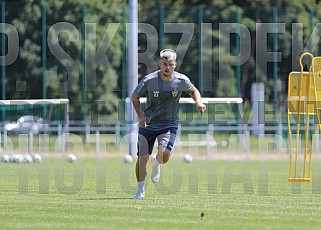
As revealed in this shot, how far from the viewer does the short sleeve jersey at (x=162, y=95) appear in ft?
45.0

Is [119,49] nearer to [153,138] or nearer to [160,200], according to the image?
[153,138]

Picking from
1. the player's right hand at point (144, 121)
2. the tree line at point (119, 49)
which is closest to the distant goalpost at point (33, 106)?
the tree line at point (119, 49)

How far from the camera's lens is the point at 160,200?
44.7 feet

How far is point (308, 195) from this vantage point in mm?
14953

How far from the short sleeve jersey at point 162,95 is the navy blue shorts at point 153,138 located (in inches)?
3.0

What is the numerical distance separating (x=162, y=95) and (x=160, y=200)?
4.96ft

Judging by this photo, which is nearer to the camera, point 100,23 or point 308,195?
point 308,195

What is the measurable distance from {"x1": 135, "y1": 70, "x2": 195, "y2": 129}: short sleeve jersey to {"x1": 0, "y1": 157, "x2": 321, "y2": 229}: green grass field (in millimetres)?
1144

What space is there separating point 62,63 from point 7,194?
18.4 m

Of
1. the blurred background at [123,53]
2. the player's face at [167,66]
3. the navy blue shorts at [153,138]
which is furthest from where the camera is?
the blurred background at [123,53]

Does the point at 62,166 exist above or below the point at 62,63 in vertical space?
below

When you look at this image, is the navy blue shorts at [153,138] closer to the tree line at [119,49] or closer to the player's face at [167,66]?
the player's face at [167,66]

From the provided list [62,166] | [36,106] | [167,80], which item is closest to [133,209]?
[167,80]

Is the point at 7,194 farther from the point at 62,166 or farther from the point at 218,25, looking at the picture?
the point at 218,25
